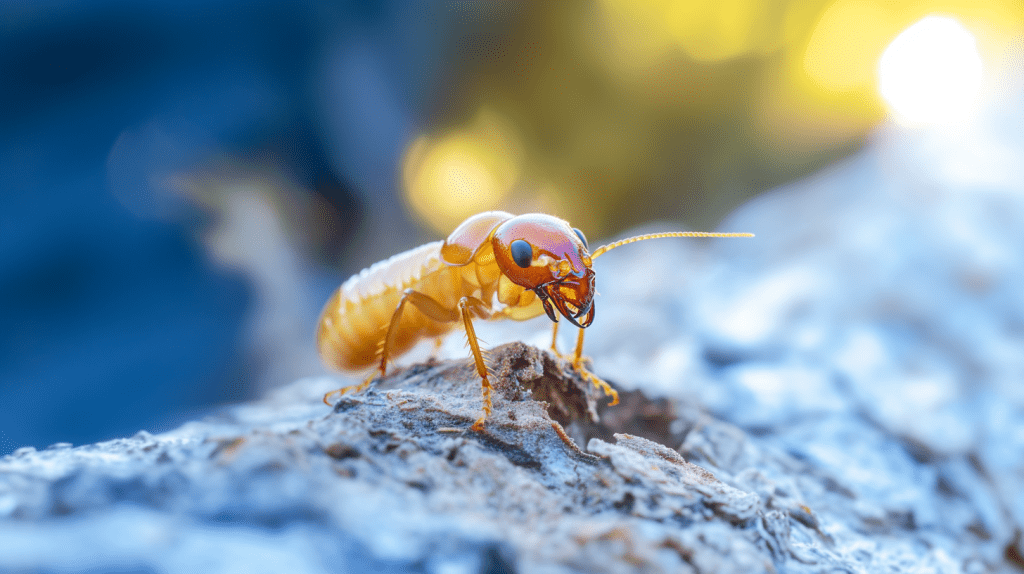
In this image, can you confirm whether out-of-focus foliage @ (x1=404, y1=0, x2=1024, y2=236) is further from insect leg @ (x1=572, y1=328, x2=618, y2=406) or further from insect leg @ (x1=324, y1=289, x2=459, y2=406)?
insect leg @ (x1=572, y1=328, x2=618, y2=406)

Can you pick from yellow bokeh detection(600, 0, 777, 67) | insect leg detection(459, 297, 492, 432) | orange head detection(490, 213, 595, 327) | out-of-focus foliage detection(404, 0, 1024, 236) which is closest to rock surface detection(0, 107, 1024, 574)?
insect leg detection(459, 297, 492, 432)

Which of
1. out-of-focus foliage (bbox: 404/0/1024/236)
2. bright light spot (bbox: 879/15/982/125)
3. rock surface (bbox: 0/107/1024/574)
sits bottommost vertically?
rock surface (bbox: 0/107/1024/574)

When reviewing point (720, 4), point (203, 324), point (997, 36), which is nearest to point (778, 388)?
point (720, 4)

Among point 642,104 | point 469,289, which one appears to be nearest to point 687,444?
point 469,289

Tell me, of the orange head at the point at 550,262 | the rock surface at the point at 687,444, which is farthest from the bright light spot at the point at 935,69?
the orange head at the point at 550,262

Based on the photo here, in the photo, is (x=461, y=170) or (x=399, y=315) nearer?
(x=399, y=315)

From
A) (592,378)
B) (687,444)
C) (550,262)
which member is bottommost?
(687,444)

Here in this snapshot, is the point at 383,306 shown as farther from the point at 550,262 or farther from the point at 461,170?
the point at 461,170
